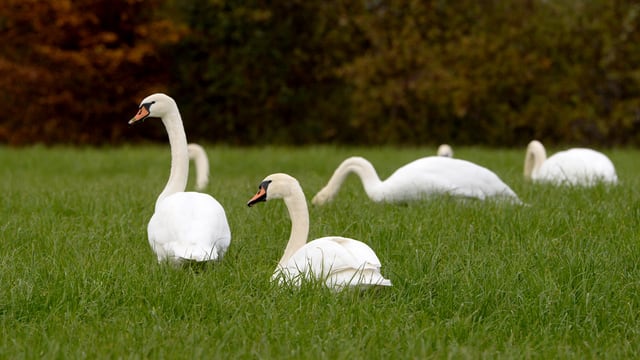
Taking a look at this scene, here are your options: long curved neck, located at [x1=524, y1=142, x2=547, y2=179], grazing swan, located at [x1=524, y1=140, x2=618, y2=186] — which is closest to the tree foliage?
long curved neck, located at [x1=524, y1=142, x2=547, y2=179]

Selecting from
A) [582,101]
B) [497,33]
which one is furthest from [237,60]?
[582,101]

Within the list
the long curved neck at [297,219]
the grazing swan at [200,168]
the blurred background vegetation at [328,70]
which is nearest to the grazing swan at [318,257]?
the long curved neck at [297,219]

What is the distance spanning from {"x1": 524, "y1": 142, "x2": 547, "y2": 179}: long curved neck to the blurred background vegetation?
26.3 ft

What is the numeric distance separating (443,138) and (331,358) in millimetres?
15842

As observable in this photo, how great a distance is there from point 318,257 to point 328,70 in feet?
50.9

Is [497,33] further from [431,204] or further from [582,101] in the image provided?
[431,204]

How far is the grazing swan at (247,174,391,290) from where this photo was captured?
399 centimetres

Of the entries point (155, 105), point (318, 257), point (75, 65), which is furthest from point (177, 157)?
point (75, 65)

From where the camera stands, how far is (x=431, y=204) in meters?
6.74

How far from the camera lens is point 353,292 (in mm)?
3971

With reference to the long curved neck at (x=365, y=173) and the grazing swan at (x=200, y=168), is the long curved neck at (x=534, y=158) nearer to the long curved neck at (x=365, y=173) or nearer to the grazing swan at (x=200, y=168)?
the long curved neck at (x=365, y=173)

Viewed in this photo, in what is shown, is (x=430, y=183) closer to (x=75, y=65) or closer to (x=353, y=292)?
(x=353, y=292)

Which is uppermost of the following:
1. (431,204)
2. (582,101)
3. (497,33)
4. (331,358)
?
(497,33)

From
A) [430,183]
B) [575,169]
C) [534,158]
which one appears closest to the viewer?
[430,183]
